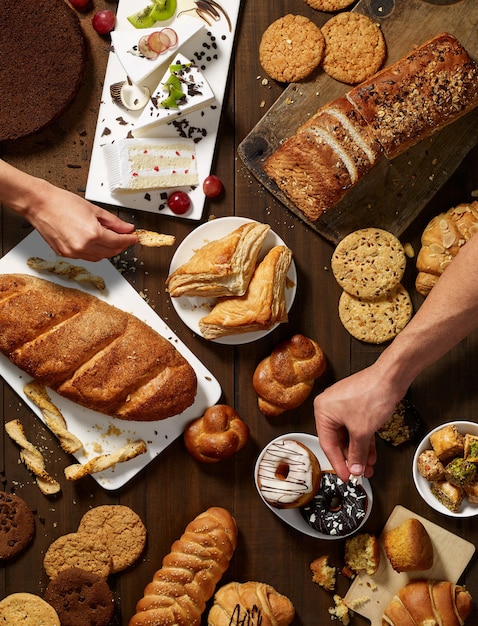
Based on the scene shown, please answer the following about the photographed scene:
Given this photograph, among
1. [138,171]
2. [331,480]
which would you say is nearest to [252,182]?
[138,171]

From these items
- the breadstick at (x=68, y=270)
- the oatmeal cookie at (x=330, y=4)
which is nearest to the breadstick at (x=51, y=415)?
the breadstick at (x=68, y=270)

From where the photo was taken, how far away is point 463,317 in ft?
8.08

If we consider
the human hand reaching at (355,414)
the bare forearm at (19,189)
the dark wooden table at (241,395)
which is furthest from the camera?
the dark wooden table at (241,395)

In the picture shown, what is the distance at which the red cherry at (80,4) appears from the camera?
321 centimetres

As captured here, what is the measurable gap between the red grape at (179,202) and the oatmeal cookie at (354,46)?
3.03 feet

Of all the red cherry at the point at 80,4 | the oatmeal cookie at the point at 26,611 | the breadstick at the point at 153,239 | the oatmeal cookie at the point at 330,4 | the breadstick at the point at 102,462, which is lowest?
the oatmeal cookie at the point at 26,611

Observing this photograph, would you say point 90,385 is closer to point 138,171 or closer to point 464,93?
point 138,171

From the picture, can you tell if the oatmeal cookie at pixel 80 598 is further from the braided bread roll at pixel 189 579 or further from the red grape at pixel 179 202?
the red grape at pixel 179 202

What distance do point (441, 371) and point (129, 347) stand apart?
5.02 feet

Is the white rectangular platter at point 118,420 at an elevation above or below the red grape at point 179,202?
below

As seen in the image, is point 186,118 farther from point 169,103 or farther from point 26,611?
point 26,611

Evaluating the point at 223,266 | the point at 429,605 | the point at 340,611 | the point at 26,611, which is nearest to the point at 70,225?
the point at 223,266

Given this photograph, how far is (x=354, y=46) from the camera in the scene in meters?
3.18

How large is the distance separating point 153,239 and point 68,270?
434 millimetres
